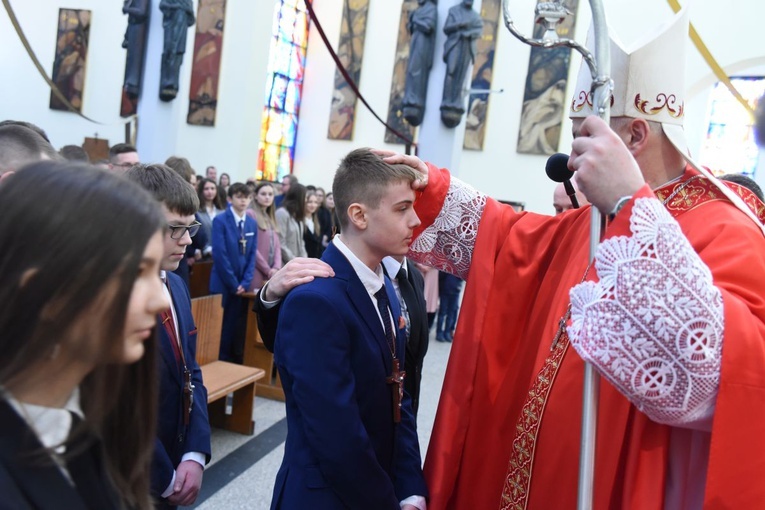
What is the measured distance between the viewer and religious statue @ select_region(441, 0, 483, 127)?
7.30 metres

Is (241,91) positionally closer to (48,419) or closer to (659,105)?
(659,105)

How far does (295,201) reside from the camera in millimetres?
6809

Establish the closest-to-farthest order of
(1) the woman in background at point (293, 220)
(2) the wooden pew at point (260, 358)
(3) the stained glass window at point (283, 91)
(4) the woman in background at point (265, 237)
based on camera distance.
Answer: (2) the wooden pew at point (260, 358), (4) the woman in background at point (265, 237), (1) the woman in background at point (293, 220), (3) the stained glass window at point (283, 91)

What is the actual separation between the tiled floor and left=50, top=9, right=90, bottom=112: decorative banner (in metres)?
11.5

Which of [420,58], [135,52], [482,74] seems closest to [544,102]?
[482,74]

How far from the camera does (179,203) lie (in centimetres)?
219

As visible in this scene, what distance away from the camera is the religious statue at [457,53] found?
7297 mm

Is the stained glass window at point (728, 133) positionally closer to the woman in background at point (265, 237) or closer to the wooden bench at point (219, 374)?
the woman in background at point (265, 237)

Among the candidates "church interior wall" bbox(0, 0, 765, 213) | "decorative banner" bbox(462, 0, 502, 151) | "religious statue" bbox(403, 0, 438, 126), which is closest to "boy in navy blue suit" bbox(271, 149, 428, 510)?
"religious statue" bbox(403, 0, 438, 126)

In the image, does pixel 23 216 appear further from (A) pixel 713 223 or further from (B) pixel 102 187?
(A) pixel 713 223

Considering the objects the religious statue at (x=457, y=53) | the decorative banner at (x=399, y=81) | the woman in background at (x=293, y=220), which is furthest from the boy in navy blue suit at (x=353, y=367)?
the decorative banner at (x=399, y=81)

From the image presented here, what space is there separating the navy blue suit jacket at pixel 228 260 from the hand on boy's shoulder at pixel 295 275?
3.52m

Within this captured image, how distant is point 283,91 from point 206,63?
240 cm

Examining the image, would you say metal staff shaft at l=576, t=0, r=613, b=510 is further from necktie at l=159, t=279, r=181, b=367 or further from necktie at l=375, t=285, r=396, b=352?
necktie at l=159, t=279, r=181, b=367
